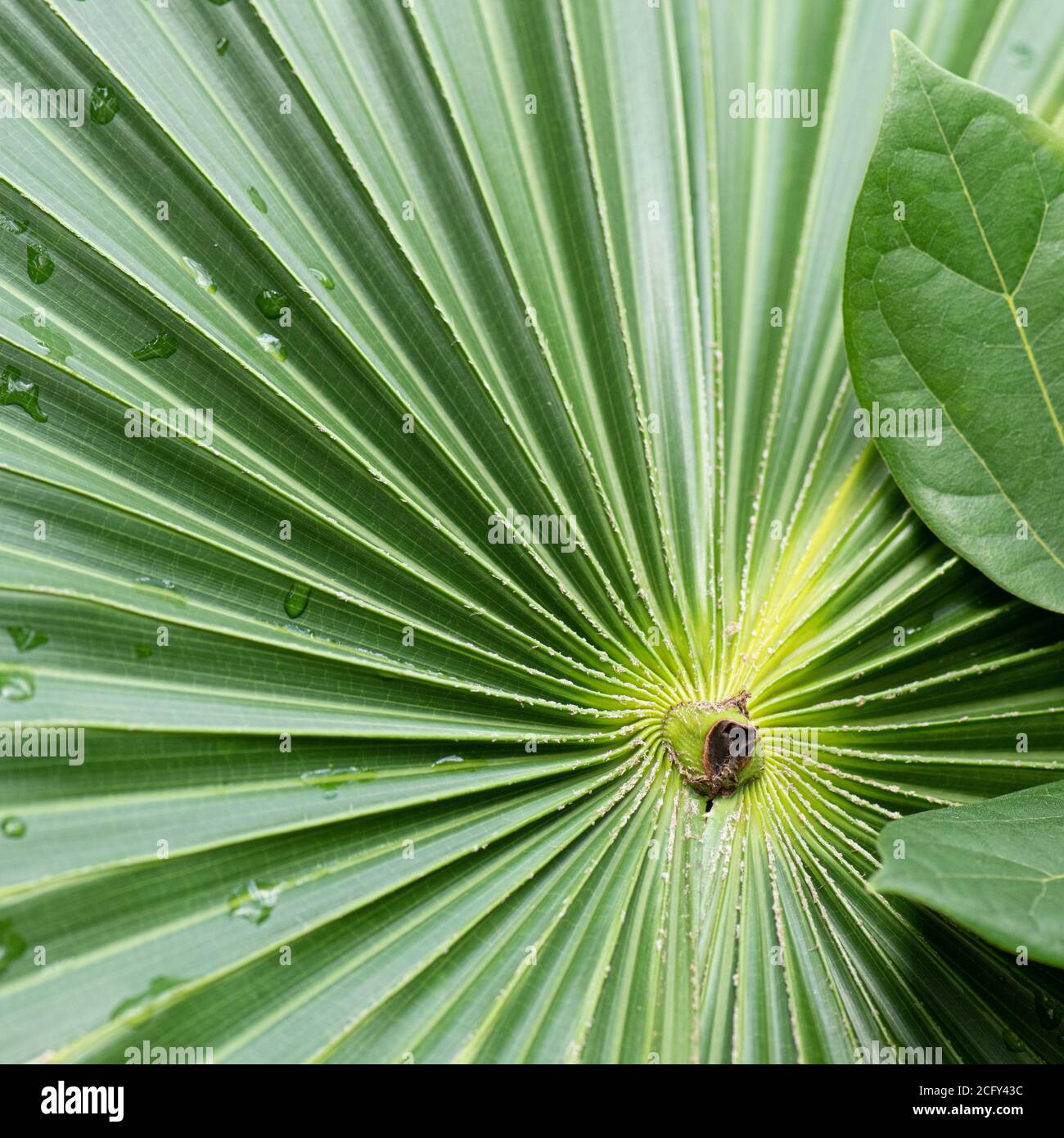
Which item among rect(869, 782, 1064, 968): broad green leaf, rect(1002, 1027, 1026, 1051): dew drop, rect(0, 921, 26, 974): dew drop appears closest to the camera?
rect(869, 782, 1064, 968): broad green leaf

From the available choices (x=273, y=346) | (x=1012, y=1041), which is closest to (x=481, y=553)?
(x=273, y=346)

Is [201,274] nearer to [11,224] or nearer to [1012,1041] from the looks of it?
[11,224]

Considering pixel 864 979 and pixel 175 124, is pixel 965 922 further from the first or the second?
pixel 175 124

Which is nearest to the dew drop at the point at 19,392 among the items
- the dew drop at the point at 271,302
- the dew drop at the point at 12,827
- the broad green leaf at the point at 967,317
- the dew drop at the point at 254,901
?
the dew drop at the point at 271,302

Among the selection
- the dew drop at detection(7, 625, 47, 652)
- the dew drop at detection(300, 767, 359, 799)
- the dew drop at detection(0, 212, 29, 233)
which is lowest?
the dew drop at detection(300, 767, 359, 799)

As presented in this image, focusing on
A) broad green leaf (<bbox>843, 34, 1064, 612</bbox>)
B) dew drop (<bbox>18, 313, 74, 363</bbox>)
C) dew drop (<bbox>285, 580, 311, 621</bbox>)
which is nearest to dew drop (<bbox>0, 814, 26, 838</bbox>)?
dew drop (<bbox>285, 580, 311, 621</bbox>)

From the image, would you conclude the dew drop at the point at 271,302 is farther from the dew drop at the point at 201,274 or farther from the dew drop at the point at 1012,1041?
the dew drop at the point at 1012,1041

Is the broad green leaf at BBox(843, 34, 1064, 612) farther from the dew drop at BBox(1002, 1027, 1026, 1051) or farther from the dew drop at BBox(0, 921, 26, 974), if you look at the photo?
the dew drop at BBox(0, 921, 26, 974)
